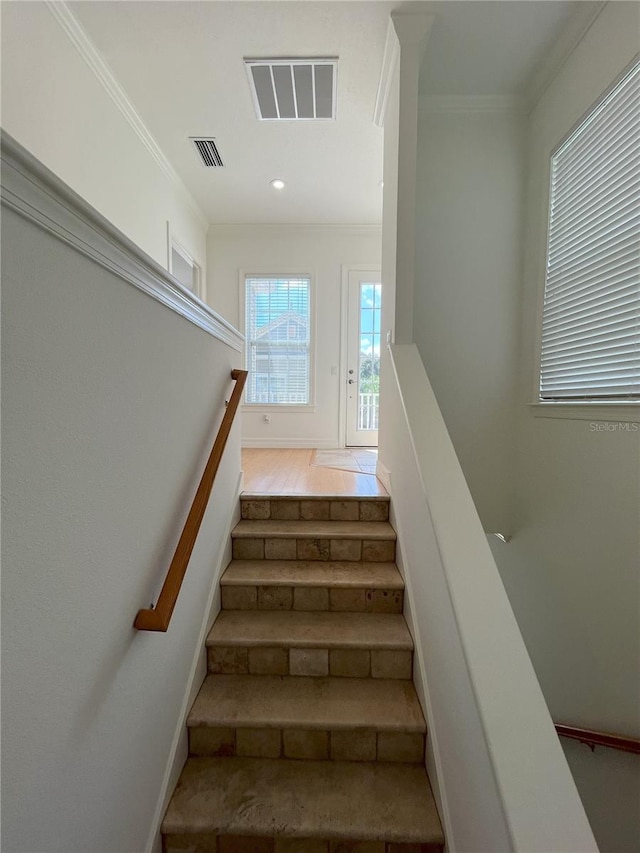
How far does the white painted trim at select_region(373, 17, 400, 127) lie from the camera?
209 centimetres

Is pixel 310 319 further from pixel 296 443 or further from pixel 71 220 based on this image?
pixel 71 220

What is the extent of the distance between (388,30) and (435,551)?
2.66 m

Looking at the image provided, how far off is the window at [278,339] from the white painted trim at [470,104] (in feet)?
7.61

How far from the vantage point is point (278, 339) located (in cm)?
480

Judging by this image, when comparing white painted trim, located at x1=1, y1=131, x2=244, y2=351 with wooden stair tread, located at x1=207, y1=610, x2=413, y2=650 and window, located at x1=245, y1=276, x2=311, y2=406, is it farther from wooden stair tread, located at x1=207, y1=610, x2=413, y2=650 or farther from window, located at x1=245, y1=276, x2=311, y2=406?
window, located at x1=245, y1=276, x2=311, y2=406

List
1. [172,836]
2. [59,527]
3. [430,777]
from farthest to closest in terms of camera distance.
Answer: [430,777], [172,836], [59,527]

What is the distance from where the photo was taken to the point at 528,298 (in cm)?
265

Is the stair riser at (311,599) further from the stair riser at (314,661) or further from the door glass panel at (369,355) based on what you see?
the door glass panel at (369,355)

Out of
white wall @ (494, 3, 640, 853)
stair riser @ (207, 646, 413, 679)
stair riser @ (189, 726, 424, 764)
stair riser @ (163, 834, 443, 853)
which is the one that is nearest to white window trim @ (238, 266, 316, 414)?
white wall @ (494, 3, 640, 853)

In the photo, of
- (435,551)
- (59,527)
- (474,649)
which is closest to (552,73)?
(435,551)

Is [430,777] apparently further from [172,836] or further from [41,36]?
[41,36]

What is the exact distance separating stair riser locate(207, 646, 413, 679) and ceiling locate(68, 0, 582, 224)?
3083 mm

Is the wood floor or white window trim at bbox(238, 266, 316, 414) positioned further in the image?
white window trim at bbox(238, 266, 316, 414)

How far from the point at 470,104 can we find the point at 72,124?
8.06 feet
